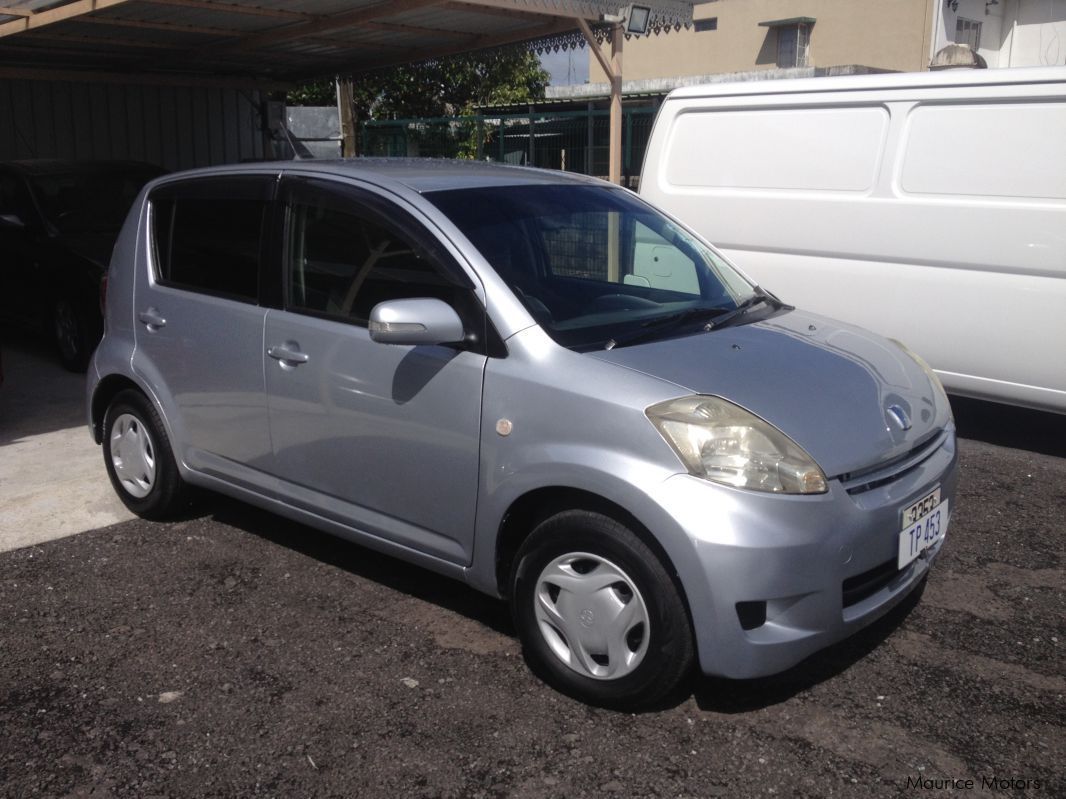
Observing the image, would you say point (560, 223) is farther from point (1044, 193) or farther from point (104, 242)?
point (104, 242)

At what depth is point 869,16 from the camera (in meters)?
30.5

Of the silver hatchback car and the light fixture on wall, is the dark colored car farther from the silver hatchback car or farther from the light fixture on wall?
the light fixture on wall

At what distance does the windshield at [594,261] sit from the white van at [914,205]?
2160 mm

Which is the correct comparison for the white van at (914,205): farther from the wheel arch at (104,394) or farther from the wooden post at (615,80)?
the wheel arch at (104,394)

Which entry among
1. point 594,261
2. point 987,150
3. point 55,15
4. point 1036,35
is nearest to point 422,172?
point 594,261

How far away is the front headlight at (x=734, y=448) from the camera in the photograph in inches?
124

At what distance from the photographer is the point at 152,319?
484 cm

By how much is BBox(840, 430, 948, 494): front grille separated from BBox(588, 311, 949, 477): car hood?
0.08 ft

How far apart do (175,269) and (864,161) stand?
4.00m

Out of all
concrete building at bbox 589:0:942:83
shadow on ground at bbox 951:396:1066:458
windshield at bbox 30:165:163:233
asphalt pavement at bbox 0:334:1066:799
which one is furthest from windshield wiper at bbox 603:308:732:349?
concrete building at bbox 589:0:942:83

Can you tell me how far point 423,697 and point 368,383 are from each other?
43.4 inches

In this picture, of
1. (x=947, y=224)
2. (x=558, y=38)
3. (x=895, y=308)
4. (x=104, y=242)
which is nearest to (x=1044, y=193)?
(x=947, y=224)

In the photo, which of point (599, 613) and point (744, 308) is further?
point (744, 308)

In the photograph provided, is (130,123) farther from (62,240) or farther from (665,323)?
(665,323)
